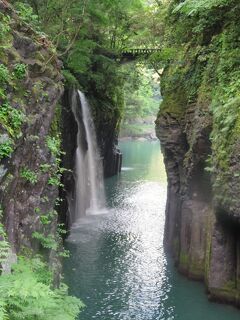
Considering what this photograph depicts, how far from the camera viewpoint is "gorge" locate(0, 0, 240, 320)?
30.7 ft

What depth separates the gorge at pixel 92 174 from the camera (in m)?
9.37

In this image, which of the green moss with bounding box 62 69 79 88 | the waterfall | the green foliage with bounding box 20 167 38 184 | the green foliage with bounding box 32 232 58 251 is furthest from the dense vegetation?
the waterfall

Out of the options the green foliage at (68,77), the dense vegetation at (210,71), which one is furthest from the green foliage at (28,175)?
the green foliage at (68,77)

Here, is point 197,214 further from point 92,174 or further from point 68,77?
point 92,174

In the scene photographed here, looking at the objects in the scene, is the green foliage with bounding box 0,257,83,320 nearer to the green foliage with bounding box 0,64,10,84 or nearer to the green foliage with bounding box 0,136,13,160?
the green foliage with bounding box 0,136,13,160

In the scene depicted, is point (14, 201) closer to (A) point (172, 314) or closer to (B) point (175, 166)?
(A) point (172, 314)

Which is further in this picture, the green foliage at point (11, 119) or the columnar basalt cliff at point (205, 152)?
the columnar basalt cliff at point (205, 152)

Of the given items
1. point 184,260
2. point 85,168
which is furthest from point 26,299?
point 85,168

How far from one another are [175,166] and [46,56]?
29.3 feet

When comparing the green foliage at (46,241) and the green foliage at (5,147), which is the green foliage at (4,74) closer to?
the green foliage at (5,147)

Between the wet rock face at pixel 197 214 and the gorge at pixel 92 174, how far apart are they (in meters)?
0.04

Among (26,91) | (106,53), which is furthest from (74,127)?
(26,91)

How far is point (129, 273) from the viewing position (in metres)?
16.9

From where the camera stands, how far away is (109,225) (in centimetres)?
2406
